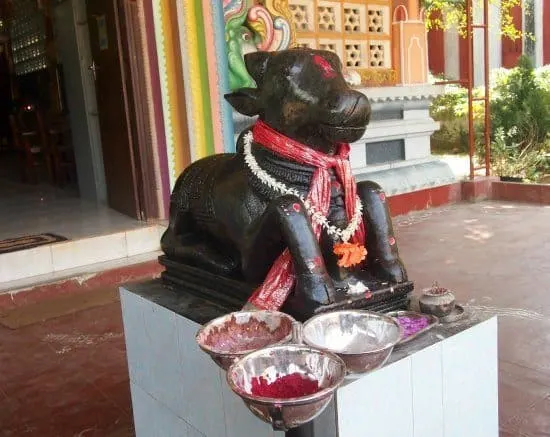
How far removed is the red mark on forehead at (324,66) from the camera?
153 cm

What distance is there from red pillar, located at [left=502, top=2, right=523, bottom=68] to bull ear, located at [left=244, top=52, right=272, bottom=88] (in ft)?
41.6

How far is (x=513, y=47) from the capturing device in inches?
524

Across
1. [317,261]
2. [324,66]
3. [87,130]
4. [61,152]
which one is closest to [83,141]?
[87,130]

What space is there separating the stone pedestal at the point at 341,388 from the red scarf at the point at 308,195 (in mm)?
221

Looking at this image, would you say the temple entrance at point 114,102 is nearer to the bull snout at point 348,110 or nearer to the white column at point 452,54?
the bull snout at point 348,110

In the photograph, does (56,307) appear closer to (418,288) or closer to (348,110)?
(418,288)

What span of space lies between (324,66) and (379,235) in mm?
429

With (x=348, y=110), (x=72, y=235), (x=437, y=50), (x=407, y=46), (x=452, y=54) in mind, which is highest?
(x=437, y=50)

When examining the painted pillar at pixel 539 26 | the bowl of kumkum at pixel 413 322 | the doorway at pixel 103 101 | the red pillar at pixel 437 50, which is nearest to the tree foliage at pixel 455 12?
the painted pillar at pixel 539 26

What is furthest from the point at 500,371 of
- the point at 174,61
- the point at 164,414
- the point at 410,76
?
the point at 410,76

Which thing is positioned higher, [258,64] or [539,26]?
[539,26]

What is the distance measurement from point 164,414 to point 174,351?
265 millimetres

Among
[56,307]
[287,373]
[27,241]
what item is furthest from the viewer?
[27,241]

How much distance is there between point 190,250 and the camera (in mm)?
1888
